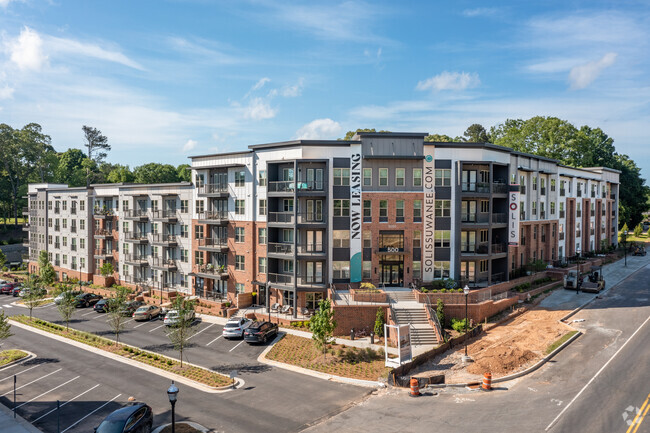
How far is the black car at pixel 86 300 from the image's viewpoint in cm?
4878

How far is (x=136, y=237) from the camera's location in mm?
54094

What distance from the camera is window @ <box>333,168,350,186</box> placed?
3997 centimetres

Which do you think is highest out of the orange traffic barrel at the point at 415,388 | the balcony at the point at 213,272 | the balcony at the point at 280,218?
the balcony at the point at 280,218

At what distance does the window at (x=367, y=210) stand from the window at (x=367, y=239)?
1.17 m

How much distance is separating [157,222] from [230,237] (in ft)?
42.2

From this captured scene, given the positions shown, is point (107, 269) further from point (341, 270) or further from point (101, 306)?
point (341, 270)

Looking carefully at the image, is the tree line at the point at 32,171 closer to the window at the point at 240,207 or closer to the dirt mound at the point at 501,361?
the window at the point at 240,207

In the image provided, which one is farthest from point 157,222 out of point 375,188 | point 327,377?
point 327,377

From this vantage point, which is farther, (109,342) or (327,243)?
(327,243)

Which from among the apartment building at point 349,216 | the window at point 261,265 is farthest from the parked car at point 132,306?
the window at point 261,265

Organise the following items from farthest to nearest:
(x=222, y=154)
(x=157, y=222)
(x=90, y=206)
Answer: (x=90, y=206), (x=157, y=222), (x=222, y=154)

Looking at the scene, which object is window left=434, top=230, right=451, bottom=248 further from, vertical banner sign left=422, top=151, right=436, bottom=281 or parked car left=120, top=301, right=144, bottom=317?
parked car left=120, top=301, right=144, bottom=317

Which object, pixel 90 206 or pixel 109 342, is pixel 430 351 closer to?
pixel 109 342

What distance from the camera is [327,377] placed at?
2648 cm
